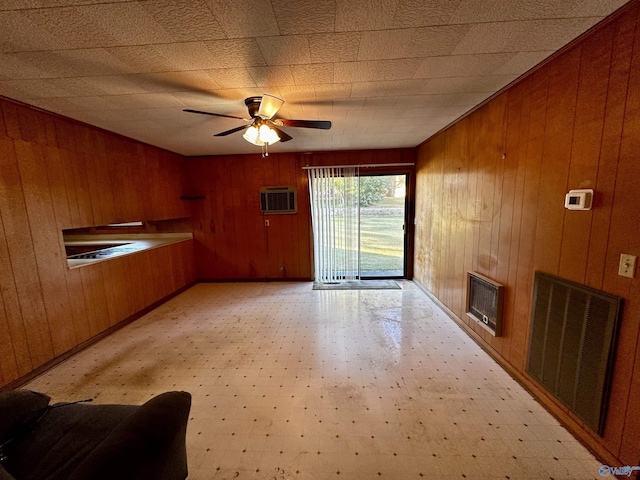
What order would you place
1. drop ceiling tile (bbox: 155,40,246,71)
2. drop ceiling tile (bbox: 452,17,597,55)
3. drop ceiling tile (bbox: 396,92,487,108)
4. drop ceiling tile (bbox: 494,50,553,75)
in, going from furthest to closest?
drop ceiling tile (bbox: 396,92,487,108) < drop ceiling tile (bbox: 494,50,553,75) < drop ceiling tile (bbox: 155,40,246,71) < drop ceiling tile (bbox: 452,17,597,55)

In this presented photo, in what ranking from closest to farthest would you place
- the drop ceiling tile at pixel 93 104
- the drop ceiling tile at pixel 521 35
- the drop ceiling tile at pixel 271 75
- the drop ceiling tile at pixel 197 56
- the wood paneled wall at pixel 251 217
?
1. the drop ceiling tile at pixel 521 35
2. the drop ceiling tile at pixel 197 56
3. the drop ceiling tile at pixel 271 75
4. the drop ceiling tile at pixel 93 104
5. the wood paneled wall at pixel 251 217

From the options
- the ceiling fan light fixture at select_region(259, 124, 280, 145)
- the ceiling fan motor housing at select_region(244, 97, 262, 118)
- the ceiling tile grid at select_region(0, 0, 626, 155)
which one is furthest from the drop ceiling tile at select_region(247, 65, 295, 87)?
the ceiling fan light fixture at select_region(259, 124, 280, 145)

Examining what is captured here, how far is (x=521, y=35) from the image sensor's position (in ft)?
4.65

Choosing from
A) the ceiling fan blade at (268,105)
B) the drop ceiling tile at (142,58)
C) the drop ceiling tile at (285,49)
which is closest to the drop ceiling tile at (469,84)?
the drop ceiling tile at (285,49)

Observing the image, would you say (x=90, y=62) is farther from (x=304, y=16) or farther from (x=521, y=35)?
(x=521, y=35)

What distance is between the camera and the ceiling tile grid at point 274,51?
1.20 m

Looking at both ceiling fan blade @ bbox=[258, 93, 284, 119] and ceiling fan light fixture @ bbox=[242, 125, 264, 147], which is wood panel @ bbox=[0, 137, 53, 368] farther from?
ceiling fan blade @ bbox=[258, 93, 284, 119]

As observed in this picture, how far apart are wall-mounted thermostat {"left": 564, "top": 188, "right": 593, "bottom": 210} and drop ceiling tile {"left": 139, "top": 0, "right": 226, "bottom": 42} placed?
7.06 ft

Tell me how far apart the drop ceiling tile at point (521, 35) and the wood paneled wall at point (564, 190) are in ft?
0.40

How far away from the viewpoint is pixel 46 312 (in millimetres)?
2266

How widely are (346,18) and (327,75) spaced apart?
557mm

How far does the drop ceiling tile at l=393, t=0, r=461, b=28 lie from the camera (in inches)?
46.3

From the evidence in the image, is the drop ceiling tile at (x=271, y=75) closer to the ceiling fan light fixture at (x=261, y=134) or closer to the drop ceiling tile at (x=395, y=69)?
the ceiling fan light fixture at (x=261, y=134)

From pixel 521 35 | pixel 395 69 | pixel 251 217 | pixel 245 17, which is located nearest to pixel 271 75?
pixel 245 17
